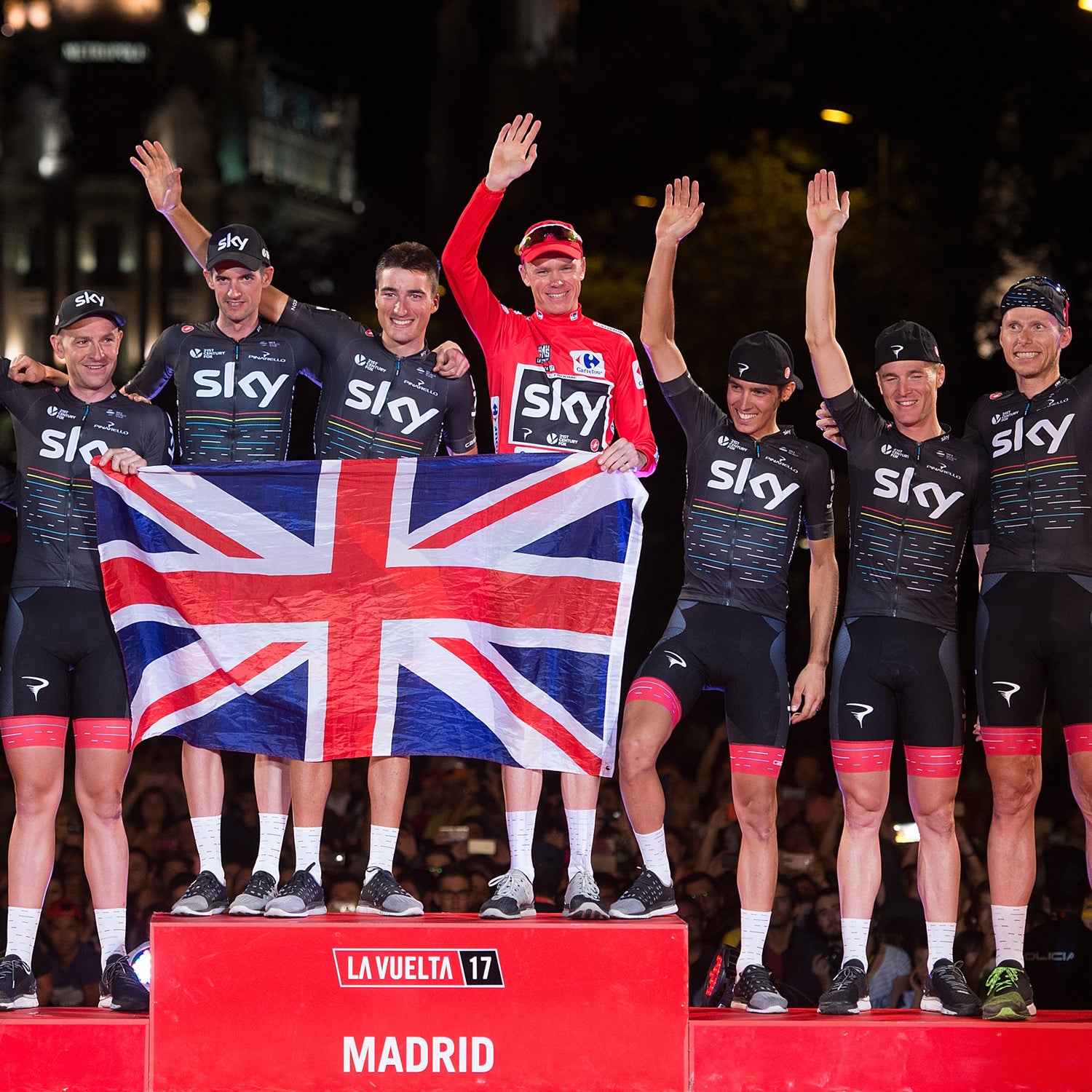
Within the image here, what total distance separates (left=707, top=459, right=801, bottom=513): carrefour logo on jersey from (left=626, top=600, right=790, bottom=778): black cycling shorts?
485 millimetres

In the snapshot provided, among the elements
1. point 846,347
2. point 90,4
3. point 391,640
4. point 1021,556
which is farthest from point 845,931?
point 90,4

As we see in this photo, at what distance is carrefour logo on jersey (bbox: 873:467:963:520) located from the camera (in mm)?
5996

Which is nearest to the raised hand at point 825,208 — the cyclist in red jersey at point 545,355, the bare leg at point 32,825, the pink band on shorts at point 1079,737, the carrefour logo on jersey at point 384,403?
the cyclist in red jersey at point 545,355

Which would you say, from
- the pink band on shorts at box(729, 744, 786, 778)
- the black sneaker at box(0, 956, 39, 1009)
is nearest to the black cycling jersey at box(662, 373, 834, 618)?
the pink band on shorts at box(729, 744, 786, 778)

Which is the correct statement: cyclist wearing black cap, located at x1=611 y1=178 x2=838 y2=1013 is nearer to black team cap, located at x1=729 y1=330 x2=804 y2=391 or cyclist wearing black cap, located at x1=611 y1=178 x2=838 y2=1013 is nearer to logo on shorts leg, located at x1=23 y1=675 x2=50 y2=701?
black team cap, located at x1=729 y1=330 x2=804 y2=391

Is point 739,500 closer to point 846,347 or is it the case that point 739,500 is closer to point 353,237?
point 846,347

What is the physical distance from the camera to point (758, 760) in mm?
5883

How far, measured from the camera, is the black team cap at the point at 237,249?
602cm

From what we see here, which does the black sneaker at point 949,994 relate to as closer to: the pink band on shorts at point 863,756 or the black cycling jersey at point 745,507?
the pink band on shorts at point 863,756

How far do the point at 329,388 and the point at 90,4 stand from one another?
217 feet

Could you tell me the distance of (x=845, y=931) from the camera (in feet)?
19.3

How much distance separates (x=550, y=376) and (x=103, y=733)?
2341mm

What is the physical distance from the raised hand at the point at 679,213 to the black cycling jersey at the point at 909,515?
0.95m

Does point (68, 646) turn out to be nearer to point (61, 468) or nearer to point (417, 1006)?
point (61, 468)
